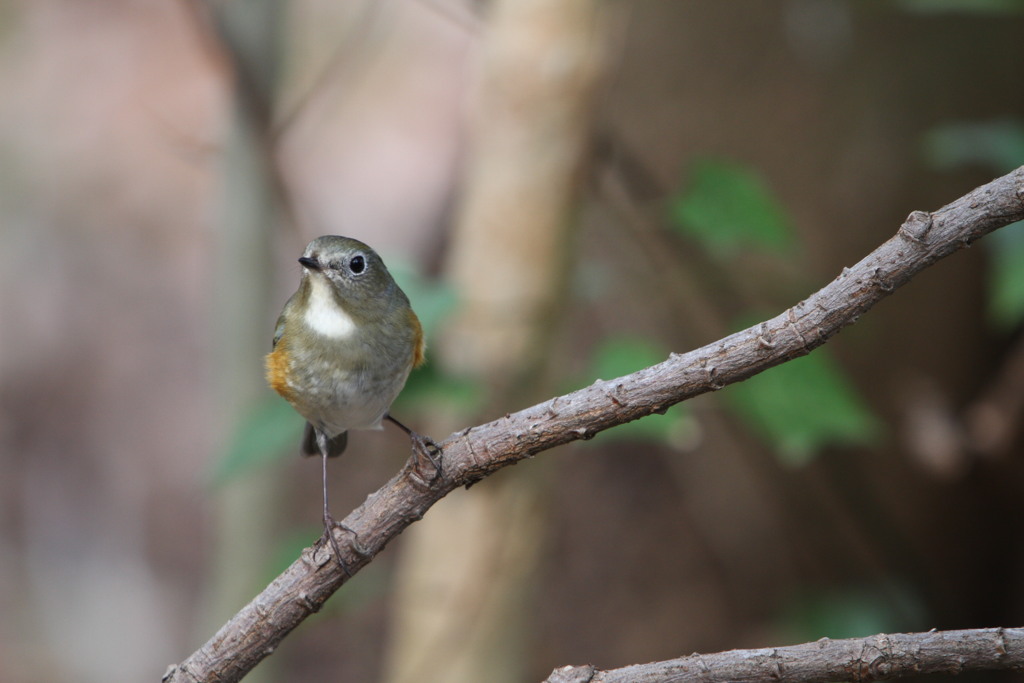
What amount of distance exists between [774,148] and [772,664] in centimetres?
369

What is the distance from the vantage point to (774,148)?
465 centimetres

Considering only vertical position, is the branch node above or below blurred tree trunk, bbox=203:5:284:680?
below

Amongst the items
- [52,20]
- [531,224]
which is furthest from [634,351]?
[52,20]

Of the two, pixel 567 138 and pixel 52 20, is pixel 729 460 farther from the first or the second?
pixel 52 20

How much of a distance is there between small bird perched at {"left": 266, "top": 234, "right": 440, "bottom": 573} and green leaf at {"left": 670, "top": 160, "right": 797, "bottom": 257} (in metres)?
1.22

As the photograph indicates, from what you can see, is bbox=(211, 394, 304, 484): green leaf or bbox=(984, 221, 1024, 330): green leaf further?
bbox=(984, 221, 1024, 330): green leaf

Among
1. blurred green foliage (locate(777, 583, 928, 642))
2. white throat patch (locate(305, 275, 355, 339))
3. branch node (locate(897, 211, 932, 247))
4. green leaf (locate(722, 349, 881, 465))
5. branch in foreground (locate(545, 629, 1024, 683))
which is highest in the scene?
white throat patch (locate(305, 275, 355, 339))

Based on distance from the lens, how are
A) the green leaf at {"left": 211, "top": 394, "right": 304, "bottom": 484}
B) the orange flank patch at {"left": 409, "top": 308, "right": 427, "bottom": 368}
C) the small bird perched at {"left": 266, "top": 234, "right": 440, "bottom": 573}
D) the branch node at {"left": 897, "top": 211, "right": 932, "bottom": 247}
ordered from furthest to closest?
the green leaf at {"left": 211, "top": 394, "right": 304, "bottom": 484}, the orange flank patch at {"left": 409, "top": 308, "right": 427, "bottom": 368}, the small bird perched at {"left": 266, "top": 234, "right": 440, "bottom": 573}, the branch node at {"left": 897, "top": 211, "right": 932, "bottom": 247}

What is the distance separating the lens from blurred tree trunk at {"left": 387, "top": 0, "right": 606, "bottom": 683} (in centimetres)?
302

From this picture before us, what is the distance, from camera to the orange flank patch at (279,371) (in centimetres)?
210

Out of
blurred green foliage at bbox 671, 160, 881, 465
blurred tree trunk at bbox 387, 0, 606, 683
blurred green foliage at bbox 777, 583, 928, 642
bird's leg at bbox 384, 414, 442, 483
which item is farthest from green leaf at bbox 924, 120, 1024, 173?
bird's leg at bbox 384, 414, 442, 483

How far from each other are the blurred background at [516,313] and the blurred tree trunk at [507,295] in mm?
11

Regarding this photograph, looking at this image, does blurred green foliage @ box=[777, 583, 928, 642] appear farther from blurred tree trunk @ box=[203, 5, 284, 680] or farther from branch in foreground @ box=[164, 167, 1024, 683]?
branch in foreground @ box=[164, 167, 1024, 683]

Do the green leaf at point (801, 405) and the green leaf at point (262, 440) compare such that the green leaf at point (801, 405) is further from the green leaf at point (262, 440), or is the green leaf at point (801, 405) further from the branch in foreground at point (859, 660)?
the branch in foreground at point (859, 660)
